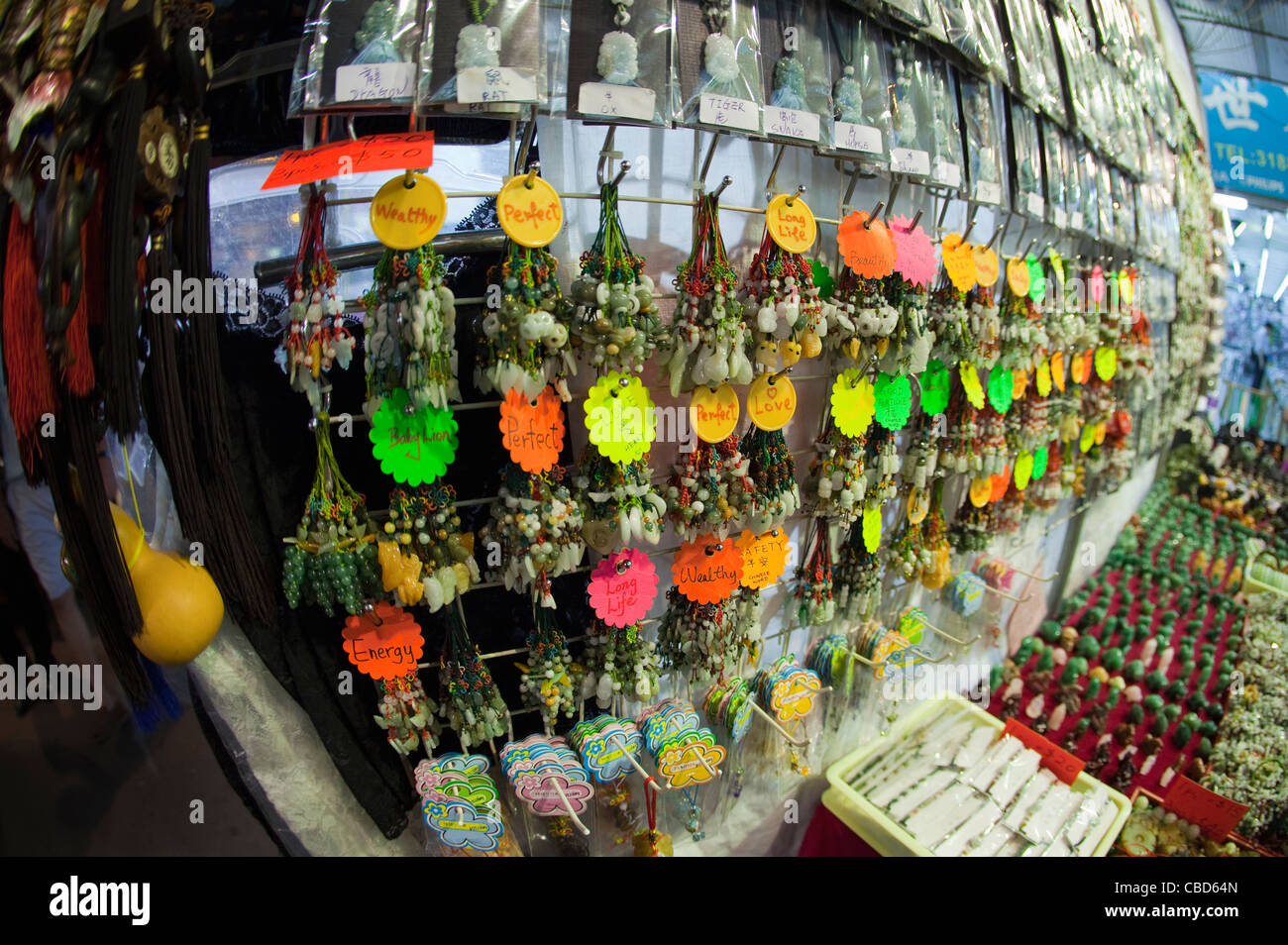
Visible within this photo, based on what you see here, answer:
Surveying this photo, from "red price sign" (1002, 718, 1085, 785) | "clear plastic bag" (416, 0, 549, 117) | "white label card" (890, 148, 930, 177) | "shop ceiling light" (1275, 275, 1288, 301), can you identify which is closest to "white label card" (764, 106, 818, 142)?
"white label card" (890, 148, 930, 177)

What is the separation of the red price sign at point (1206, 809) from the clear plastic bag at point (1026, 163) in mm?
1718

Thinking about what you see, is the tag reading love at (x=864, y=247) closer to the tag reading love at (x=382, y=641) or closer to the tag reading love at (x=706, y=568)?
the tag reading love at (x=706, y=568)

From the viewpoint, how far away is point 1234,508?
3.80 metres

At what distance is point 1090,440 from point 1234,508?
2.47 meters

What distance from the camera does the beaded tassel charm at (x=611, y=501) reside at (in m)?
1.05

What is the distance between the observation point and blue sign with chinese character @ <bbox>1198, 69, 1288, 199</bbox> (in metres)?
2.52

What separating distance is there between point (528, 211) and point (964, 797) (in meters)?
1.74

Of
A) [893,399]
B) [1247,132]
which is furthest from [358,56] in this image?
[1247,132]

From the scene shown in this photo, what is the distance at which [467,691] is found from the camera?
113 cm

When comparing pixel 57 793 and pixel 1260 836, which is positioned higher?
pixel 57 793

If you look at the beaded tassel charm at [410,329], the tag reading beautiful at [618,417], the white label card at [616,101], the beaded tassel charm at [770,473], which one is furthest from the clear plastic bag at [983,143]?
the beaded tassel charm at [410,329]

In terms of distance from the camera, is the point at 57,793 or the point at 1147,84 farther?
the point at 1147,84
